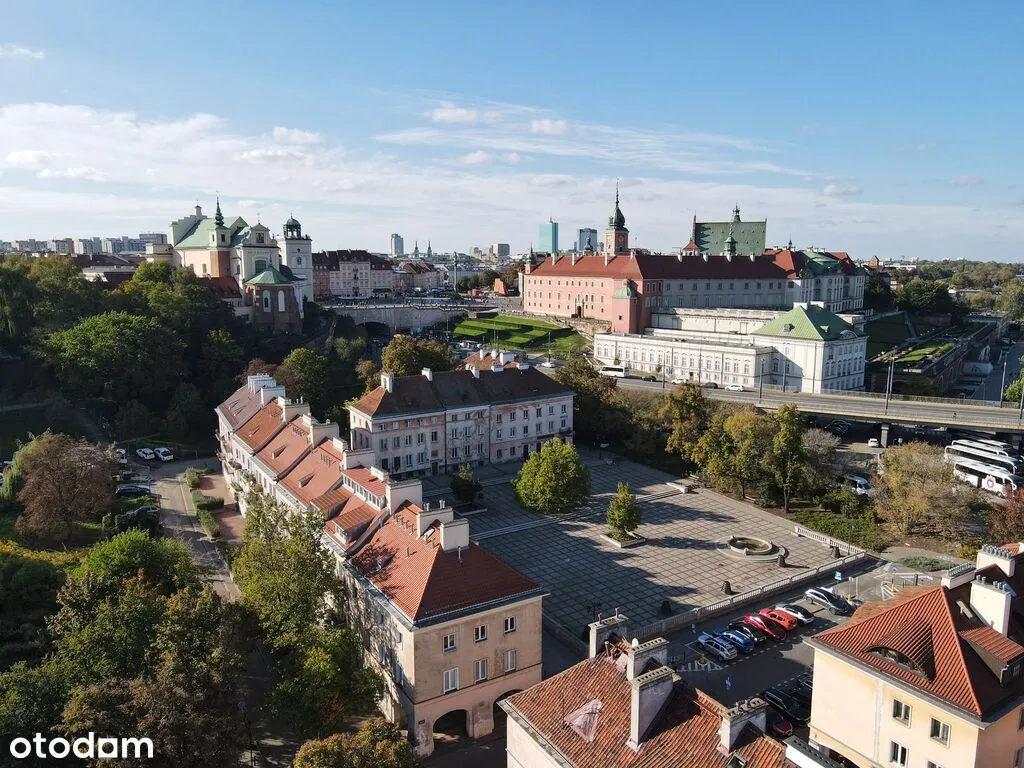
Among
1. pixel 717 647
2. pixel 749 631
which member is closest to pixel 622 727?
pixel 717 647

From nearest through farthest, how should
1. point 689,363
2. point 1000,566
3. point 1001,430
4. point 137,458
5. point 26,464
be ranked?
point 1000,566 < point 26,464 < point 1001,430 < point 137,458 < point 689,363

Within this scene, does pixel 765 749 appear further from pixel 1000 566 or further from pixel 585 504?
pixel 585 504

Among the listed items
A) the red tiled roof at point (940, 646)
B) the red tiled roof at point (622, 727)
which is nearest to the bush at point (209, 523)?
the red tiled roof at point (622, 727)

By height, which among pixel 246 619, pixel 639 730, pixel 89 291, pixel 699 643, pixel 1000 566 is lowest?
pixel 699 643

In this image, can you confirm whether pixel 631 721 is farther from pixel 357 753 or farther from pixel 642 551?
pixel 642 551

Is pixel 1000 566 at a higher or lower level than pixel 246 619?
higher

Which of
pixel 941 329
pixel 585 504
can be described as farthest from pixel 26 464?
pixel 941 329

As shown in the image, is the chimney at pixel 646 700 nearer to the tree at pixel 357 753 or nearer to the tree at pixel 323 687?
the tree at pixel 357 753
